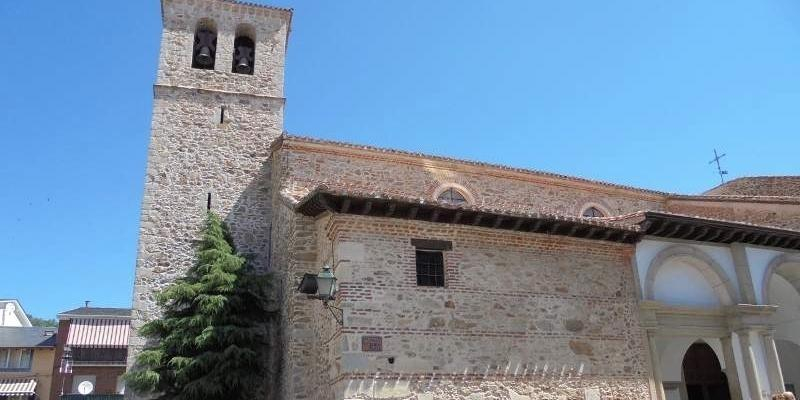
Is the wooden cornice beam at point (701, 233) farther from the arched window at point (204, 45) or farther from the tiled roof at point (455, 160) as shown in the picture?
the arched window at point (204, 45)

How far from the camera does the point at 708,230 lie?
13469mm

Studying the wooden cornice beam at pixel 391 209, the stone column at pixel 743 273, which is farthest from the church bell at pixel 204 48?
the stone column at pixel 743 273

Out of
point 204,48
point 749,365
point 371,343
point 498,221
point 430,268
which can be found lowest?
point 749,365

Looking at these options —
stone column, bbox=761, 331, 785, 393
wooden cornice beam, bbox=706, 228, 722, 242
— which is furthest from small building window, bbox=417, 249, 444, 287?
stone column, bbox=761, 331, 785, 393

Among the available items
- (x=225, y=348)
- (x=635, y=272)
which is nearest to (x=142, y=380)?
(x=225, y=348)

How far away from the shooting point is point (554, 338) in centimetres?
1138

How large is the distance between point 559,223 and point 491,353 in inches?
112

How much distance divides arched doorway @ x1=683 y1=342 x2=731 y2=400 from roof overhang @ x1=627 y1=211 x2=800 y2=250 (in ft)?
10.6

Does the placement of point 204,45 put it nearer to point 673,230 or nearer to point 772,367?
point 673,230

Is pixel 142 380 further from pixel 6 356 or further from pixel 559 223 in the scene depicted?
pixel 6 356

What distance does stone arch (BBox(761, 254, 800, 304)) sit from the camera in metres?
14.0

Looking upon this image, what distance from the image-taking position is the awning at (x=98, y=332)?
29812 mm

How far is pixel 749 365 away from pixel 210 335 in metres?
11.2

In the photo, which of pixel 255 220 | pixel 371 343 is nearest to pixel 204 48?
pixel 255 220
